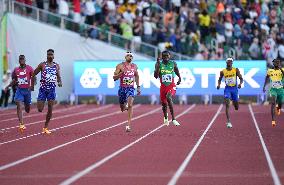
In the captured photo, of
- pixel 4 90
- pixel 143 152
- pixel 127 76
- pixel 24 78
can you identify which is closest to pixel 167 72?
pixel 127 76

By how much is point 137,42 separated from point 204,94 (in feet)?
12.5

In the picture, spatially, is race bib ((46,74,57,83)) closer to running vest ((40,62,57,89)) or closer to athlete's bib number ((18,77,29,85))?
running vest ((40,62,57,89))

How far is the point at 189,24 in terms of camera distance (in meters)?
41.6

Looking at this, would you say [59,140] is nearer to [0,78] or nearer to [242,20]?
[0,78]

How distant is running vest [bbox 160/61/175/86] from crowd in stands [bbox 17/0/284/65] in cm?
1488

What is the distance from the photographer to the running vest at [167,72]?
24.4 m

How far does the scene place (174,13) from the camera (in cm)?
4244

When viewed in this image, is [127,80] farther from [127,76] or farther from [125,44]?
[125,44]

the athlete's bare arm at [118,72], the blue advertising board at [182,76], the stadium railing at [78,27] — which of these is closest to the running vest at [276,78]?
the athlete's bare arm at [118,72]

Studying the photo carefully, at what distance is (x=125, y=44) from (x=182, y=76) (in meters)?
2.95

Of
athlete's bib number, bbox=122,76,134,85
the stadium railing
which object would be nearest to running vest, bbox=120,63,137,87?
athlete's bib number, bbox=122,76,134,85

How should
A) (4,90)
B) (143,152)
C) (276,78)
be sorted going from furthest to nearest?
(4,90) → (276,78) → (143,152)

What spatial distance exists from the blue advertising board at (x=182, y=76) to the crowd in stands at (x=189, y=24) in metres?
1.52

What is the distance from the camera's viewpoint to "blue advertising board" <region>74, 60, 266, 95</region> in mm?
38781
